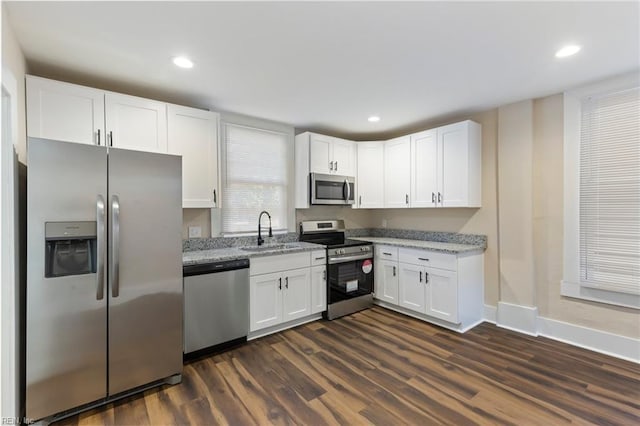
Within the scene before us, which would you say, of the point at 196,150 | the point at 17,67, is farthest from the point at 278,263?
the point at 17,67

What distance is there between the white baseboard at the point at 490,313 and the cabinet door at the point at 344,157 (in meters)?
2.42

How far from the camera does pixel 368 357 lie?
2627 millimetres

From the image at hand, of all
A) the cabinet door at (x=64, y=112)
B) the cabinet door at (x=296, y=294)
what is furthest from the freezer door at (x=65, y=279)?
the cabinet door at (x=296, y=294)

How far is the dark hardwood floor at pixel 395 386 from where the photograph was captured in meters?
1.87

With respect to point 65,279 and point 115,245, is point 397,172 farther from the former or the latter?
point 65,279

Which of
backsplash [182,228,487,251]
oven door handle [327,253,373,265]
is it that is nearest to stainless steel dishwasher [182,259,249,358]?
backsplash [182,228,487,251]

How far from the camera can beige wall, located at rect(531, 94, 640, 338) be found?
2.88 meters

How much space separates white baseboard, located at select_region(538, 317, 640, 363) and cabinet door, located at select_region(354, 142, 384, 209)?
2.30 meters

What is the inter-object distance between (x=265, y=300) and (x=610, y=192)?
3411mm

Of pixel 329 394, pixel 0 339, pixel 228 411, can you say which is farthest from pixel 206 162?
pixel 329 394

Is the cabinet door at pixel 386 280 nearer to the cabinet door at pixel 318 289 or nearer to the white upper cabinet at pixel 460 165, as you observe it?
the cabinet door at pixel 318 289

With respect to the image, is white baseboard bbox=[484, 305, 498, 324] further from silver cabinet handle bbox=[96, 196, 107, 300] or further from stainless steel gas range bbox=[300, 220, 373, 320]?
silver cabinet handle bbox=[96, 196, 107, 300]

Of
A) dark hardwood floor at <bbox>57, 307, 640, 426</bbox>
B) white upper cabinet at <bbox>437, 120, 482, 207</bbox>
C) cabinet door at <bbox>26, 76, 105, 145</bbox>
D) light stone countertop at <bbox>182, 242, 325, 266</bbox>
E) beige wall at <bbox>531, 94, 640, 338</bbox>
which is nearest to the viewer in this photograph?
dark hardwood floor at <bbox>57, 307, 640, 426</bbox>

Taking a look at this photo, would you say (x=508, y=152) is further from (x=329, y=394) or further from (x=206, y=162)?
(x=206, y=162)
